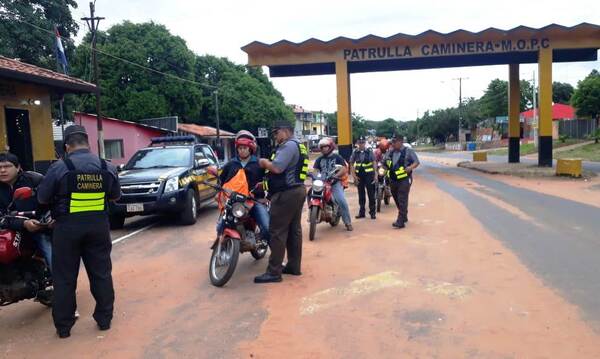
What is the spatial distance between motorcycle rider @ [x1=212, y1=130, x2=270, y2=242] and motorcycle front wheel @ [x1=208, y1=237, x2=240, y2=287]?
0.59m

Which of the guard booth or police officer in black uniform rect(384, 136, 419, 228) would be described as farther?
the guard booth

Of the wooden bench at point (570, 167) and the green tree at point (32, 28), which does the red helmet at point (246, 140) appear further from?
the green tree at point (32, 28)

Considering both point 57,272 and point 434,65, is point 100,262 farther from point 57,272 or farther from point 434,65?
point 434,65

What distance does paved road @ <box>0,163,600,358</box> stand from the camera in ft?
14.0

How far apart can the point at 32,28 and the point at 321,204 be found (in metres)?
20.7

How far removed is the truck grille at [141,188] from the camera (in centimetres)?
1011

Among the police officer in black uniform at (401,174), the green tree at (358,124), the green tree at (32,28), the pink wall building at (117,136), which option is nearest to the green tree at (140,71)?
the pink wall building at (117,136)

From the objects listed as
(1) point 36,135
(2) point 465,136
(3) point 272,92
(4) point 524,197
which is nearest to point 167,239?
(1) point 36,135

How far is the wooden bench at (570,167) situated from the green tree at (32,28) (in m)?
21.8

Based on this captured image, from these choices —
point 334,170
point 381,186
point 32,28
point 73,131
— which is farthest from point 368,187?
point 32,28

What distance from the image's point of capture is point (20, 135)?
13445 millimetres

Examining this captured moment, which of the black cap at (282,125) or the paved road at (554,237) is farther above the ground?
the black cap at (282,125)

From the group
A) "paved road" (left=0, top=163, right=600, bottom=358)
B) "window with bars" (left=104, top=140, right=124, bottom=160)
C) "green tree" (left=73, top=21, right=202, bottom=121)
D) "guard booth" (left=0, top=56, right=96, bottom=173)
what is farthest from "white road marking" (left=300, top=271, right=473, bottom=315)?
"green tree" (left=73, top=21, right=202, bottom=121)

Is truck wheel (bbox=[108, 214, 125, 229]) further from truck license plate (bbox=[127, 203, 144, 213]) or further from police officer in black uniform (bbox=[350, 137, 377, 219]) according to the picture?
police officer in black uniform (bbox=[350, 137, 377, 219])
